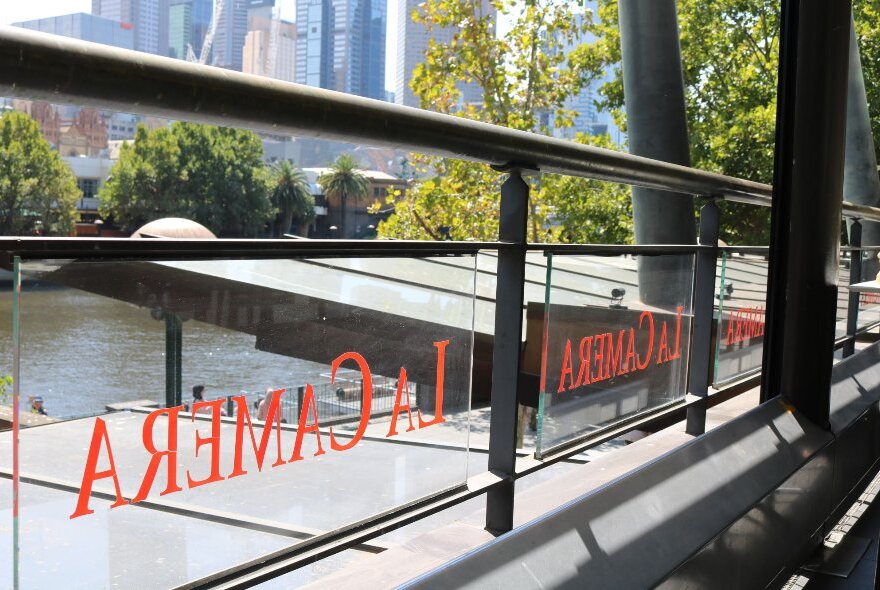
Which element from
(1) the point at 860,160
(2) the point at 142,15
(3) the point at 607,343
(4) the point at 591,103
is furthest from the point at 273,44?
(3) the point at 607,343

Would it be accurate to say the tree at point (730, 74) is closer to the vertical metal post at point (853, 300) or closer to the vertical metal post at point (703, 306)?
the vertical metal post at point (853, 300)

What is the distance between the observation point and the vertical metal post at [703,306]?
2.53m

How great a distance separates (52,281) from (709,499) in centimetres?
124

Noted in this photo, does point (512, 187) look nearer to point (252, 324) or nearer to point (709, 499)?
point (252, 324)

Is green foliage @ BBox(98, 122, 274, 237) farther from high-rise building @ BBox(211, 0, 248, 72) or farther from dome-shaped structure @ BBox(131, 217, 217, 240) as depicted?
dome-shaped structure @ BBox(131, 217, 217, 240)

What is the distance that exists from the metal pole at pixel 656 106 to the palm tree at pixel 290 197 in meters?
45.5

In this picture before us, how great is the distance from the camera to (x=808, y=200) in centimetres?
243

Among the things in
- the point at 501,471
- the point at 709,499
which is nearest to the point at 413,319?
the point at 501,471

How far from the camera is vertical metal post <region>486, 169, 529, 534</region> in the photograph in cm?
134

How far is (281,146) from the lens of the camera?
6231 cm

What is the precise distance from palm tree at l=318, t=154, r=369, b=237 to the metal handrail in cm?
4267

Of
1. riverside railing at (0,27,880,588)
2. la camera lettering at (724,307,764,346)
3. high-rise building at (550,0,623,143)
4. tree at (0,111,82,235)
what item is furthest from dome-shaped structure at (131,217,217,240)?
tree at (0,111,82,235)

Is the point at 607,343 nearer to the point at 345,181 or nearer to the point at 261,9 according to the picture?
the point at 345,181

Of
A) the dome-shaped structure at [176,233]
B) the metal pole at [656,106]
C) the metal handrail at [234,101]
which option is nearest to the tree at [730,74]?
the metal pole at [656,106]
